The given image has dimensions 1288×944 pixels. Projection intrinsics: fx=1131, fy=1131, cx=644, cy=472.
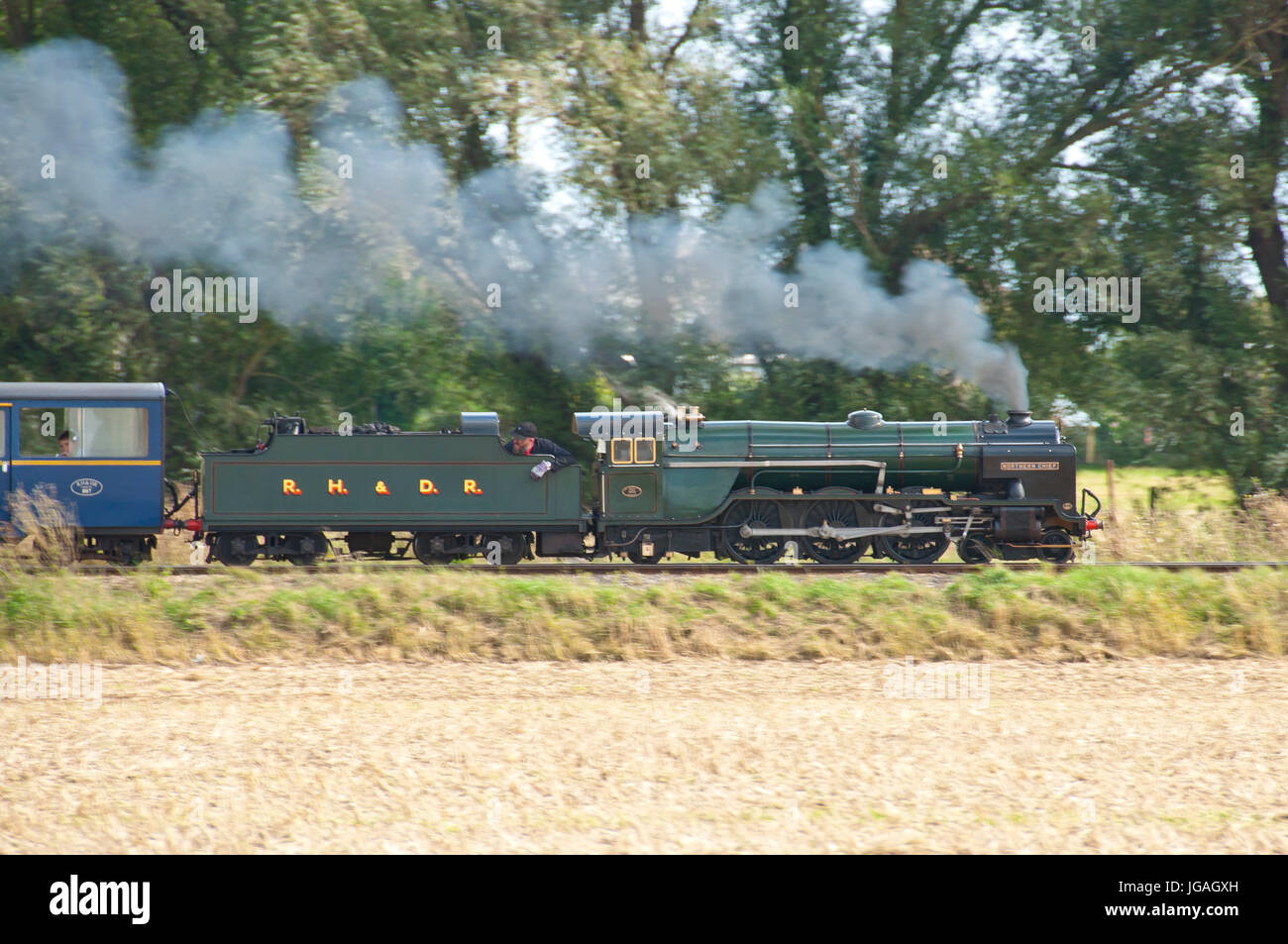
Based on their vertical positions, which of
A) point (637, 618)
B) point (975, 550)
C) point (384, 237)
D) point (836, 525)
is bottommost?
point (637, 618)

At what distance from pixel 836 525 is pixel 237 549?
23.5 feet

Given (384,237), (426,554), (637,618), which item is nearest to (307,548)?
(426,554)

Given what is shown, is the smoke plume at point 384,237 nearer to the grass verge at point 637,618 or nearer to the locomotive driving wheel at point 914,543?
the locomotive driving wheel at point 914,543

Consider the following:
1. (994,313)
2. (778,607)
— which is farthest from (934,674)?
(994,313)

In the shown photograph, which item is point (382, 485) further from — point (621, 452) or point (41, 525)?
point (41, 525)

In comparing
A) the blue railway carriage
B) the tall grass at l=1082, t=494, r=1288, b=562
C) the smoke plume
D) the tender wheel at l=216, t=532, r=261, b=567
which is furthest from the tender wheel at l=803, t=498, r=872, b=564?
the blue railway carriage

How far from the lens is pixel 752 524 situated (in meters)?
13.6

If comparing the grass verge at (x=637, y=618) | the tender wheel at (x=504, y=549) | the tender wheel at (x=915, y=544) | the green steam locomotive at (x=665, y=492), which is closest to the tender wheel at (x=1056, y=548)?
the green steam locomotive at (x=665, y=492)

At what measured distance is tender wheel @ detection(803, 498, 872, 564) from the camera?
13633mm

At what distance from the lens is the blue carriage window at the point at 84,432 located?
12.9 m

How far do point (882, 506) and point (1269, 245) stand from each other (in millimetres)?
11036

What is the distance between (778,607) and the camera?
36.0 ft

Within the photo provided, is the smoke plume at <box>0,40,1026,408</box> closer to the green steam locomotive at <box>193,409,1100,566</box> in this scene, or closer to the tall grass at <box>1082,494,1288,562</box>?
the tall grass at <box>1082,494,1288,562</box>

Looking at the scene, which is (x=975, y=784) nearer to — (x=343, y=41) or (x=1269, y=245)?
(x=343, y=41)
